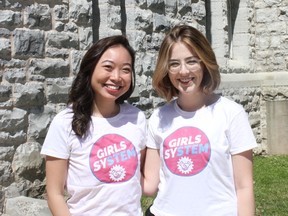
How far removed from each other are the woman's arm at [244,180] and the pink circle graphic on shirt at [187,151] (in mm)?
158

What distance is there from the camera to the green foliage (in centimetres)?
614

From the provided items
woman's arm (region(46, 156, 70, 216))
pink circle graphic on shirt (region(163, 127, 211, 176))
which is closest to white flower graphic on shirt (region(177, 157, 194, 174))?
pink circle graphic on shirt (region(163, 127, 211, 176))

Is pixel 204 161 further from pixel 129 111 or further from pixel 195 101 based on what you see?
pixel 129 111

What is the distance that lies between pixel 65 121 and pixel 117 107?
37cm

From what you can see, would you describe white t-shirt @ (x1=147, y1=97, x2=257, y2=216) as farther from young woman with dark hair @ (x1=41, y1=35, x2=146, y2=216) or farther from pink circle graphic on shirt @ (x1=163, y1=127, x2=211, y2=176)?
young woman with dark hair @ (x1=41, y1=35, x2=146, y2=216)

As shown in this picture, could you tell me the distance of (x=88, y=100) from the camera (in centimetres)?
290

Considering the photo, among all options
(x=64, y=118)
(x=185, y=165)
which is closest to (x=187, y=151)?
(x=185, y=165)

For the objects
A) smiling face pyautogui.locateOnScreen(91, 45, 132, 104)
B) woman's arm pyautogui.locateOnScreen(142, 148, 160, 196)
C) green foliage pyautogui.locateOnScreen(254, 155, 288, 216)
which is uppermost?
smiling face pyautogui.locateOnScreen(91, 45, 132, 104)

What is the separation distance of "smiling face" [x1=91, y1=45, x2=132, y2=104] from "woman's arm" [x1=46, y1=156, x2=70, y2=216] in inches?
17.4

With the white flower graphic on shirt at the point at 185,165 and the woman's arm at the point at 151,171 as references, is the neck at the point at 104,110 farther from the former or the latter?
the white flower graphic on shirt at the point at 185,165

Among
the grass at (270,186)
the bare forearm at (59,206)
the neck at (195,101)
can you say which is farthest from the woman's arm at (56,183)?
the grass at (270,186)

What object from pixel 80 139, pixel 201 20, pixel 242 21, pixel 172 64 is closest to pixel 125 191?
pixel 80 139

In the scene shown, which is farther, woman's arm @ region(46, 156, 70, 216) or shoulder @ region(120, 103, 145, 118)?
shoulder @ region(120, 103, 145, 118)

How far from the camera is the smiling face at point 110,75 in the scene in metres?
2.86
